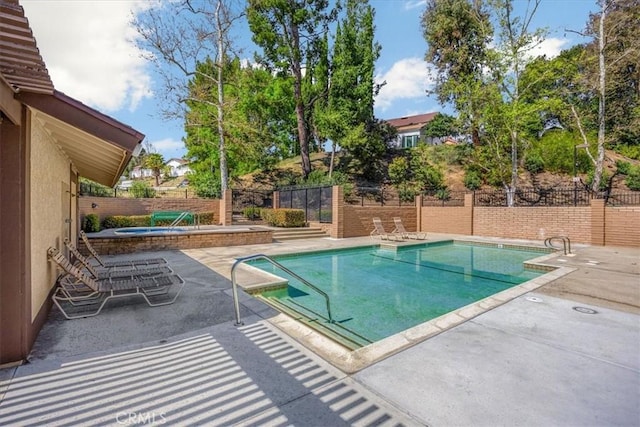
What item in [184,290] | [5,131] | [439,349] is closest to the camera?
[5,131]

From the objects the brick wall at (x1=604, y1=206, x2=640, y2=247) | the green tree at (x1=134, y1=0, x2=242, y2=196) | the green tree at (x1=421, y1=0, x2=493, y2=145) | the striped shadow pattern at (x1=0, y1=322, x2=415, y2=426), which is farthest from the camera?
the green tree at (x1=421, y1=0, x2=493, y2=145)

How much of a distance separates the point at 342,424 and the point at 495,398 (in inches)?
49.4

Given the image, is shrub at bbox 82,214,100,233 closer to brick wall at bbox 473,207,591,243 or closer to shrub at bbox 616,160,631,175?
brick wall at bbox 473,207,591,243

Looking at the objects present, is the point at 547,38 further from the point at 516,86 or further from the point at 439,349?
the point at 439,349

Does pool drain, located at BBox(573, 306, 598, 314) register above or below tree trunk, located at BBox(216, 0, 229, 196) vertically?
below

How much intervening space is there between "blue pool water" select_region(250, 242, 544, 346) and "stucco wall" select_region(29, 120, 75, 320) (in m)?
3.17

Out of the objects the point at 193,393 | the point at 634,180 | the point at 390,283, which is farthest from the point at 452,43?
the point at 193,393

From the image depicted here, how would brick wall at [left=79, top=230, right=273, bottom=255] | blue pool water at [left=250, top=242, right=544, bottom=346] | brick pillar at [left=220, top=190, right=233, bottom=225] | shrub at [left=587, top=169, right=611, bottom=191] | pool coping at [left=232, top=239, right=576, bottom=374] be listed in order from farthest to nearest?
shrub at [left=587, top=169, right=611, bottom=191] < brick pillar at [left=220, top=190, right=233, bottom=225] < brick wall at [left=79, top=230, right=273, bottom=255] < blue pool water at [left=250, top=242, right=544, bottom=346] < pool coping at [left=232, top=239, right=576, bottom=374]

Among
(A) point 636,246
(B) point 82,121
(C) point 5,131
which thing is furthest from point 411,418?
(A) point 636,246

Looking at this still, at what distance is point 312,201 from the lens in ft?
52.6

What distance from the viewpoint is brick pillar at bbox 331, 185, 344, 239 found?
46.9 ft

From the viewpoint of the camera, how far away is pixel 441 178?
84.1 ft

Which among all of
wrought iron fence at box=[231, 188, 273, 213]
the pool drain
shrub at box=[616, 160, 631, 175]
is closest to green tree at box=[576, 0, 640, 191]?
shrub at box=[616, 160, 631, 175]

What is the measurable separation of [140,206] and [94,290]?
13.3 m
